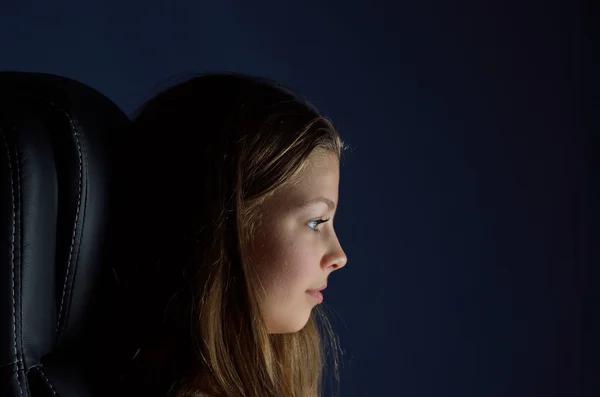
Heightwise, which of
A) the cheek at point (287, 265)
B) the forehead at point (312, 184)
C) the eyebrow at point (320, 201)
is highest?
the forehead at point (312, 184)

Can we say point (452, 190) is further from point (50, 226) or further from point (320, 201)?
point (50, 226)

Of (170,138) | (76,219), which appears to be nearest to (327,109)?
(170,138)

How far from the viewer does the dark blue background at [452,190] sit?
1854 mm

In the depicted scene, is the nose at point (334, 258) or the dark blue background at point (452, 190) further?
the dark blue background at point (452, 190)

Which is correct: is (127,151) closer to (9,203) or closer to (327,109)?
(9,203)

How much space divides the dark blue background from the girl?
724 mm

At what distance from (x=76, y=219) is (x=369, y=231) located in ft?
3.67

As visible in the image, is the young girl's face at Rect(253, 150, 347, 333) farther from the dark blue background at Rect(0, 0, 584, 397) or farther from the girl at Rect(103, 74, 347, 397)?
the dark blue background at Rect(0, 0, 584, 397)

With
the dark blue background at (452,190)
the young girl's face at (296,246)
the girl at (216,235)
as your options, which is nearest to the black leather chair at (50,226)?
the girl at (216,235)

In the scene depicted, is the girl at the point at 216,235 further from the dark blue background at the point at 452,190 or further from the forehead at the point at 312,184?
the dark blue background at the point at 452,190

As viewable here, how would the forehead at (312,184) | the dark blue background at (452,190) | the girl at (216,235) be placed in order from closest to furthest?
the girl at (216,235), the forehead at (312,184), the dark blue background at (452,190)

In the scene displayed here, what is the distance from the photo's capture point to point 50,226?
0.81 m

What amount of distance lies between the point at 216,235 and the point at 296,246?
0.14 meters

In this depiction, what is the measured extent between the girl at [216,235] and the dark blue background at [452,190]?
A: 2.38ft
